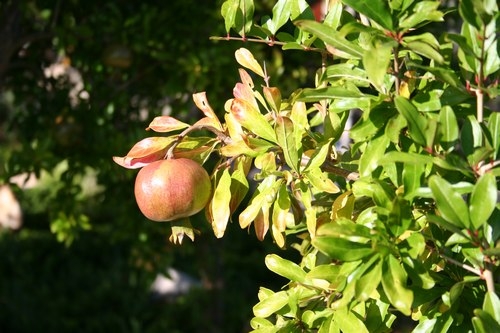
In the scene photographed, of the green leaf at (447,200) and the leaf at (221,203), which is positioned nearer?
the green leaf at (447,200)

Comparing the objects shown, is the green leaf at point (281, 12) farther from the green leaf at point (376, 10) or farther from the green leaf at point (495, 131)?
the green leaf at point (495, 131)

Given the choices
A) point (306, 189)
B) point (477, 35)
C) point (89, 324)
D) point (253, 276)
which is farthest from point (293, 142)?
point (253, 276)

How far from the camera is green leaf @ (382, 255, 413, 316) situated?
2.84 ft

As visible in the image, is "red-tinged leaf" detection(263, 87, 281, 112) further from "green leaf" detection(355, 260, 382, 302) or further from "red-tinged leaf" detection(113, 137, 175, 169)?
"green leaf" detection(355, 260, 382, 302)

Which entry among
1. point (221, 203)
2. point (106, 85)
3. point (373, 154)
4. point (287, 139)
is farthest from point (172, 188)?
point (106, 85)

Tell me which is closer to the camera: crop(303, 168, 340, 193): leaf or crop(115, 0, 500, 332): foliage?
crop(115, 0, 500, 332): foliage

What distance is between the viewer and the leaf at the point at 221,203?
110 cm

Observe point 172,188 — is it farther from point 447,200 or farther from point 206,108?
point 447,200

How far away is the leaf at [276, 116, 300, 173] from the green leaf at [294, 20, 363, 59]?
152 mm

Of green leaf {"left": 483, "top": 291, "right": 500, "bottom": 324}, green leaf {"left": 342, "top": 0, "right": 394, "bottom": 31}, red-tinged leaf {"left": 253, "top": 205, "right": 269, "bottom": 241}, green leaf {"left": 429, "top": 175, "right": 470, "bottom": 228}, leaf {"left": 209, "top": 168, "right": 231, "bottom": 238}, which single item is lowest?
red-tinged leaf {"left": 253, "top": 205, "right": 269, "bottom": 241}

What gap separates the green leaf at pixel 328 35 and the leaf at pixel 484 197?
215 mm

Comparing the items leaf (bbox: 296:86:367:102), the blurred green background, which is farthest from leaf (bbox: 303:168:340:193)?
the blurred green background

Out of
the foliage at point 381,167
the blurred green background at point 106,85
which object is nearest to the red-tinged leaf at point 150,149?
the foliage at point 381,167

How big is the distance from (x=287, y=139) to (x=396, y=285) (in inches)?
10.7
